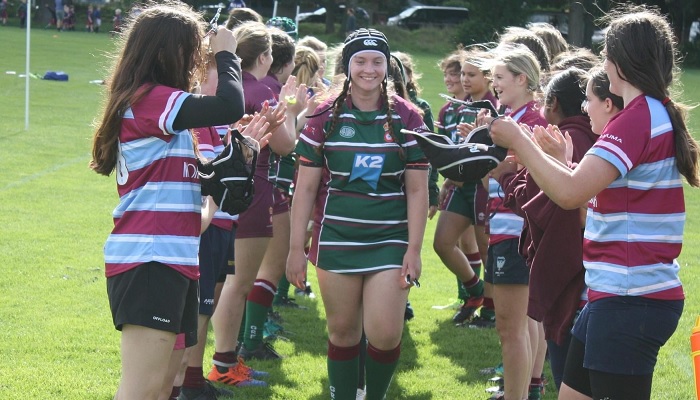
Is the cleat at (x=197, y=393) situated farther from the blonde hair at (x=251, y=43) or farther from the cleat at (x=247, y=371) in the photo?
the blonde hair at (x=251, y=43)

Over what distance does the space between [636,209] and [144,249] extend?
1.92m

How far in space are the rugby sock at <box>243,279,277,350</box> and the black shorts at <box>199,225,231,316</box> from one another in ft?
4.71

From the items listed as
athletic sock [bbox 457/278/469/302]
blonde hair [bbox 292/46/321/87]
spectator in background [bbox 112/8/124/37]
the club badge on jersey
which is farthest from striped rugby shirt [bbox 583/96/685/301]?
athletic sock [bbox 457/278/469/302]

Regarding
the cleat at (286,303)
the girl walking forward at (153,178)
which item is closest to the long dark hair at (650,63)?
the girl walking forward at (153,178)

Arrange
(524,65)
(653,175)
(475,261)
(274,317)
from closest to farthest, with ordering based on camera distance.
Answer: (653,175) → (524,65) → (274,317) → (475,261)

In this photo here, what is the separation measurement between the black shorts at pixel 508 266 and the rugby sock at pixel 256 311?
1910mm

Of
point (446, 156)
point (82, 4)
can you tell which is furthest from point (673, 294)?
point (82, 4)

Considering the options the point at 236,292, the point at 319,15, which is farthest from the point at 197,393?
the point at 319,15

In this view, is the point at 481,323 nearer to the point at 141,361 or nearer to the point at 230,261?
the point at 230,261

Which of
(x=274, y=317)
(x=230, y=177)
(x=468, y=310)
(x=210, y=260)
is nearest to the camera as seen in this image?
(x=230, y=177)

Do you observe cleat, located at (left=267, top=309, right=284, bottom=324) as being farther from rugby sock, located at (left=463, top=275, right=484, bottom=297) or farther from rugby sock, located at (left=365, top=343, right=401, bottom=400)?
rugby sock, located at (left=365, top=343, right=401, bottom=400)

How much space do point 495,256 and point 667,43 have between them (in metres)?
2.20

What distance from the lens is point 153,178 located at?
378 centimetres

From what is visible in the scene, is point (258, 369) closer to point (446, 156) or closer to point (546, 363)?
point (546, 363)
